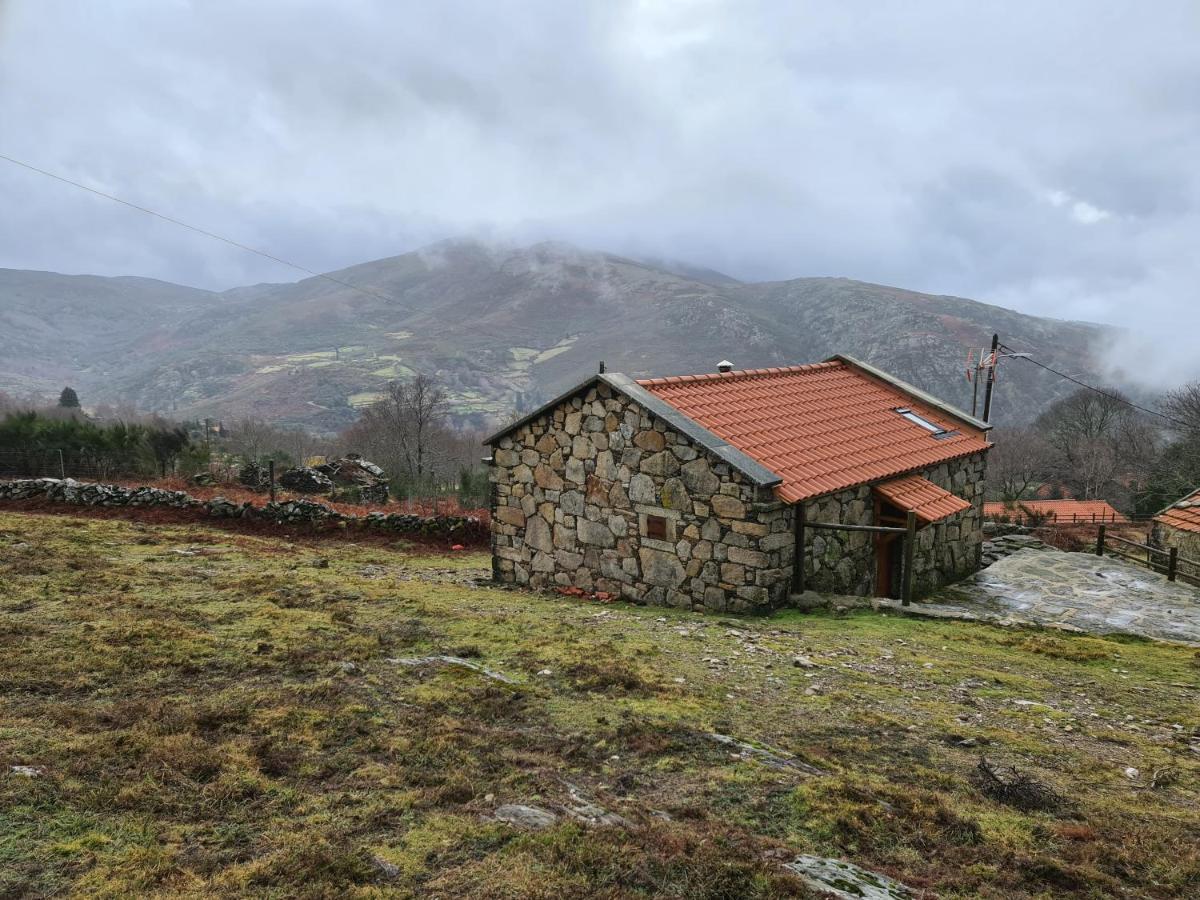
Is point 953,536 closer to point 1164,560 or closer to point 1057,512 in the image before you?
point 1164,560

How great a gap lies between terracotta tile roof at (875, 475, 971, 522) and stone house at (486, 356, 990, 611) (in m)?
0.03

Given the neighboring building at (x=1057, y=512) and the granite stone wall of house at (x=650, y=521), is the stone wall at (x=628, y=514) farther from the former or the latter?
the neighboring building at (x=1057, y=512)

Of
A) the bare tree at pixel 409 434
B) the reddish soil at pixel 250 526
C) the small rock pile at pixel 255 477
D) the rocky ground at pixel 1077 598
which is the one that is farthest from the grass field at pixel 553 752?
the bare tree at pixel 409 434

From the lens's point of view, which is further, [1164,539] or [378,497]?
[378,497]

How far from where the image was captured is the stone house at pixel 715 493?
9.86m

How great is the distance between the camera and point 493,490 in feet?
41.6

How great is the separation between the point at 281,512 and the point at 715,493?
12.0m

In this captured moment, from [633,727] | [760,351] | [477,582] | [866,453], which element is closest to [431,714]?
[633,727]

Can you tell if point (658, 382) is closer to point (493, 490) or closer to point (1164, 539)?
point (493, 490)

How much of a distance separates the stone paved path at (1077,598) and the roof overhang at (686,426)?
2.66 meters

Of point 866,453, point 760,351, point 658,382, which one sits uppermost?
point 760,351

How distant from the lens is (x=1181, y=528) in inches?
854

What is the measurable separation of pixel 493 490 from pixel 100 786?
8.92 m

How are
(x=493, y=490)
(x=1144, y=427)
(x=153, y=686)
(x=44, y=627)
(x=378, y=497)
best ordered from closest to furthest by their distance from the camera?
1. (x=153, y=686)
2. (x=44, y=627)
3. (x=493, y=490)
4. (x=378, y=497)
5. (x=1144, y=427)
